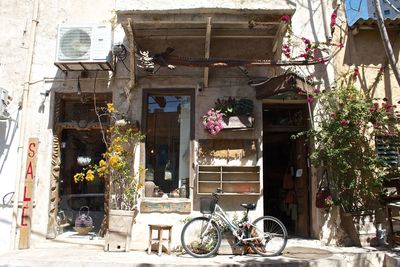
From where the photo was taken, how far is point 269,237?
7.50m

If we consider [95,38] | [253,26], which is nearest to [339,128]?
[253,26]

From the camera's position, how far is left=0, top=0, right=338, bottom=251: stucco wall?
8.38m

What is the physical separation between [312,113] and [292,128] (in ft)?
2.08

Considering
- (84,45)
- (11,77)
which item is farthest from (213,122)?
(11,77)

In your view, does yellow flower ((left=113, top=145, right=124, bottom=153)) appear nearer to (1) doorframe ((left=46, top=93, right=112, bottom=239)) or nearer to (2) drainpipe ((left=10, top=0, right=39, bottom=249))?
(1) doorframe ((left=46, top=93, right=112, bottom=239))

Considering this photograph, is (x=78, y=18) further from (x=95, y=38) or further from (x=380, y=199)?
(x=380, y=199)

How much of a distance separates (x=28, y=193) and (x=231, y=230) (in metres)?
4.45

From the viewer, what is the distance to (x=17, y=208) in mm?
8328

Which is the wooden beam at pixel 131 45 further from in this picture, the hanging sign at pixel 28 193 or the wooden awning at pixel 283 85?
the wooden awning at pixel 283 85

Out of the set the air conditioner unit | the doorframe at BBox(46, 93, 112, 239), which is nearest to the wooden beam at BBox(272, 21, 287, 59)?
the air conditioner unit

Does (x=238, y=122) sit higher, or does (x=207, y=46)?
(x=207, y=46)

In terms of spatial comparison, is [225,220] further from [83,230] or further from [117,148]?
[83,230]

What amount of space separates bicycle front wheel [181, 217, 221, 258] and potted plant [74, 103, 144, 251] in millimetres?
1158

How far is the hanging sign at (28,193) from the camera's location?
8182 mm
